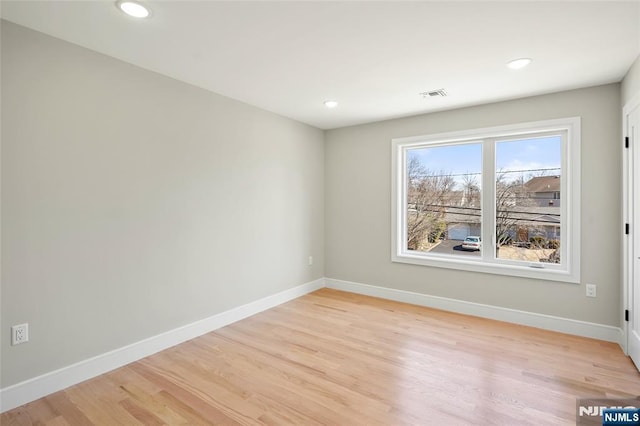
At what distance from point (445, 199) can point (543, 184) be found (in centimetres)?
106

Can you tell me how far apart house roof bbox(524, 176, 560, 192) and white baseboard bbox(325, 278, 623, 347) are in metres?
1.32

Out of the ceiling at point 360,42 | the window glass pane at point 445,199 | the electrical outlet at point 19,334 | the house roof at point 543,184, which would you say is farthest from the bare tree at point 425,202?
the electrical outlet at point 19,334

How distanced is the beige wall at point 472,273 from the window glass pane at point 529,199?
0.26 m

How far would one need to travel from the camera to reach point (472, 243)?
3.88 m

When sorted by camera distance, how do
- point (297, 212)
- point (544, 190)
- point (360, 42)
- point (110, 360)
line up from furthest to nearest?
point (297, 212), point (544, 190), point (110, 360), point (360, 42)

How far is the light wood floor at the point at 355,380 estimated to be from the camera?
1.96 meters

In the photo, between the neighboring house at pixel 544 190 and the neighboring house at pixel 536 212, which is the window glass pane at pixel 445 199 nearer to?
the neighboring house at pixel 536 212

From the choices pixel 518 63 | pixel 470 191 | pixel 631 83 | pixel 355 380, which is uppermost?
pixel 518 63

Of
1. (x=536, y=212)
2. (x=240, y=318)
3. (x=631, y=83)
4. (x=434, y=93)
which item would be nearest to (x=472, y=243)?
(x=536, y=212)

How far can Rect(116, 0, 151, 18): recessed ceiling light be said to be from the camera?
1.84m

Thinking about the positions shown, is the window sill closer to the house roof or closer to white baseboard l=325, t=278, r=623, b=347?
white baseboard l=325, t=278, r=623, b=347

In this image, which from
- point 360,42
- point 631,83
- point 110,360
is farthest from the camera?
point 631,83

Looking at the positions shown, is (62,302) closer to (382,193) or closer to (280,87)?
(280,87)

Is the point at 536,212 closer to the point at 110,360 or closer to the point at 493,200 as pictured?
the point at 493,200
